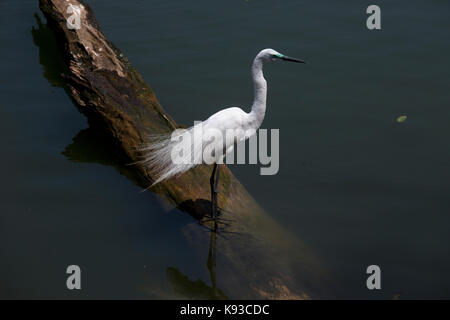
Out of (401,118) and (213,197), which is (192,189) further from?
(401,118)

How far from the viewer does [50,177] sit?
642 cm

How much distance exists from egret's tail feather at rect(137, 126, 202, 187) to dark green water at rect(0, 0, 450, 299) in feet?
1.78

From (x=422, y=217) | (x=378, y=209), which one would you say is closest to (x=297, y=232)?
(x=378, y=209)

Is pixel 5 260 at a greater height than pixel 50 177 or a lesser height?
lesser

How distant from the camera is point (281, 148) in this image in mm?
6750

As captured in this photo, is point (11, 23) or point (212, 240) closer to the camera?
point (212, 240)

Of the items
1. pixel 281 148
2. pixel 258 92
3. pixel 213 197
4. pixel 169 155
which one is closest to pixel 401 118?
pixel 281 148

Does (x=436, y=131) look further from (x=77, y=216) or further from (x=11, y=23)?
(x=11, y=23)

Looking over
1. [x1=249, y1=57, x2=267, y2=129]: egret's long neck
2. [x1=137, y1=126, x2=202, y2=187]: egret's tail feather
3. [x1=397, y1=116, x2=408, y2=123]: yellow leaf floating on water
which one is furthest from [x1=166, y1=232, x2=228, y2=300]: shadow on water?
[x1=397, y1=116, x2=408, y2=123]: yellow leaf floating on water

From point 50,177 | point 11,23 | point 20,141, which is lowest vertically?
point 50,177

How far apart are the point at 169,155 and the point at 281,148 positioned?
2136 mm

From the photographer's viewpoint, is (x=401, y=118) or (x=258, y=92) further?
(x=401, y=118)
